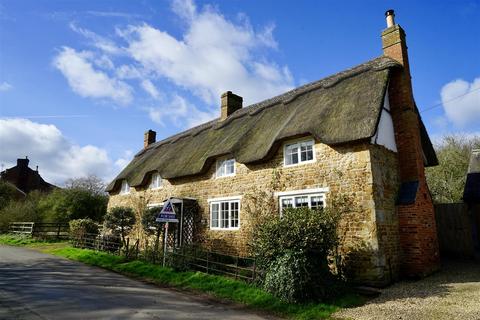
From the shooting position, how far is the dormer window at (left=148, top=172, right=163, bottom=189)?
728 inches

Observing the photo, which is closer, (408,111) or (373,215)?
(373,215)

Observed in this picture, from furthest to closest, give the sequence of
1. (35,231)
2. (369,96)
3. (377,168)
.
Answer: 1. (35,231)
2. (369,96)
3. (377,168)

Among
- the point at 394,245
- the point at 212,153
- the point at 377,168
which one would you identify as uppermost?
the point at 212,153

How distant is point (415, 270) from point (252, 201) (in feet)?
19.1

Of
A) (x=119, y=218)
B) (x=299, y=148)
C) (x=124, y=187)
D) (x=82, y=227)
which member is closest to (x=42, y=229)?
(x=82, y=227)

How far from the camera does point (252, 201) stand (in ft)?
41.7

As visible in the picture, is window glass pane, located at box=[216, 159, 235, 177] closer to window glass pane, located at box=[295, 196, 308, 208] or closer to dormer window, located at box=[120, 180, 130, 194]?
window glass pane, located at box=[295, 196, 308, 208]

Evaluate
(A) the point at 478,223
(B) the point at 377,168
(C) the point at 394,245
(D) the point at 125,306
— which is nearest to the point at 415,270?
(C) the point at 394,245

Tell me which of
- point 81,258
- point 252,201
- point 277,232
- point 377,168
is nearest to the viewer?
point 277,232

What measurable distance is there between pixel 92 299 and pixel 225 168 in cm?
775

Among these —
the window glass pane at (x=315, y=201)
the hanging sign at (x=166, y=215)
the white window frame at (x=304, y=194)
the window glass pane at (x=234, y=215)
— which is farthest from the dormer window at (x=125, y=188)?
the window glass pane at (x=315, y=201)

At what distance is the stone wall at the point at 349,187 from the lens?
9453mm

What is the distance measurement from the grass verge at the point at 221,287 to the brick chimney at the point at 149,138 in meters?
12.1

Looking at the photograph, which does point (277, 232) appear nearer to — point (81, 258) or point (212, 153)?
point (212, 153)
